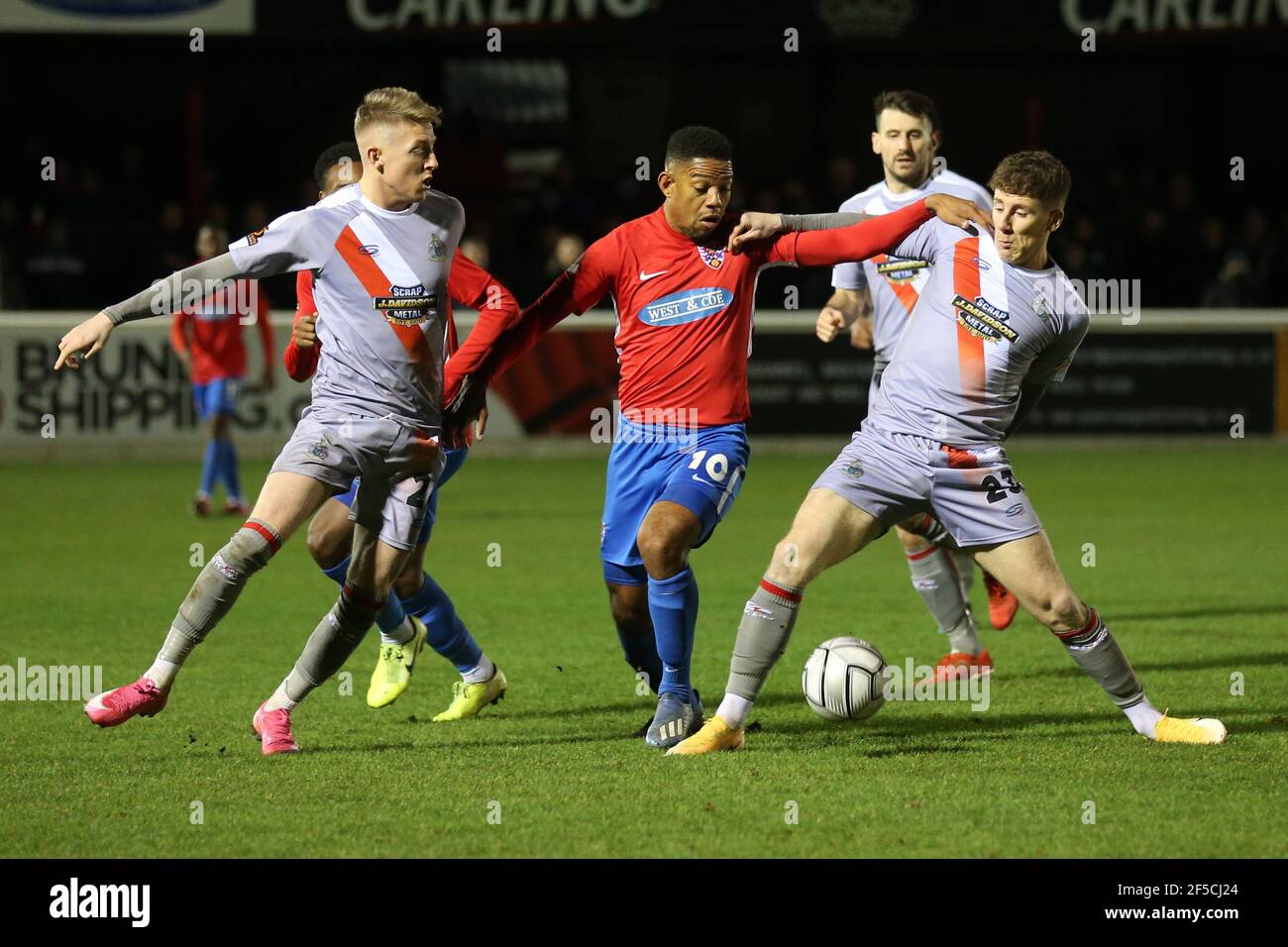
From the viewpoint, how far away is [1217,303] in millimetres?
20391

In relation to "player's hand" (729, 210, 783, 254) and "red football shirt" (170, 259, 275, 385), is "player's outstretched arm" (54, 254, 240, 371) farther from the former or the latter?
"red football shirt" (170, 259, 275, 385)

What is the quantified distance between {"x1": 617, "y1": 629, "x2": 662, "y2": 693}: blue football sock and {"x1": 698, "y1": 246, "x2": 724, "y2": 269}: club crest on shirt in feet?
4.23

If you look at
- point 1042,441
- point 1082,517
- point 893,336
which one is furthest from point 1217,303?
point 893,336

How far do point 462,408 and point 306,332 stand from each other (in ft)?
1.86

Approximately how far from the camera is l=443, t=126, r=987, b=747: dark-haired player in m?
6.32

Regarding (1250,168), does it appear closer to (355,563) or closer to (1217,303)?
(1217,303)

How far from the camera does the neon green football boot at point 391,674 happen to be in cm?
700

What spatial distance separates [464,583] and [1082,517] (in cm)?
516

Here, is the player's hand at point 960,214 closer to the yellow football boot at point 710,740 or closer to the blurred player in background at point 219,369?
the yellow football boot at point 710,740

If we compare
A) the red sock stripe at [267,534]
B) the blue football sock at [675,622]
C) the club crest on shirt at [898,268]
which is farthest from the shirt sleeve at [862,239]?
the red sock stripe at [267,534]

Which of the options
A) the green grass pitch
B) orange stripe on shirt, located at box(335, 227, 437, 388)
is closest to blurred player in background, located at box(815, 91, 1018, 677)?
the green grass pitch

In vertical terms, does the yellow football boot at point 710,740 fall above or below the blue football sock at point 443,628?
below

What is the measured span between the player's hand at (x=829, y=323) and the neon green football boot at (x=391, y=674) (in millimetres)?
1847

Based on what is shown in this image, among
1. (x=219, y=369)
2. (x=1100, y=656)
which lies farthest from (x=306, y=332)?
(x=219, y=369)
